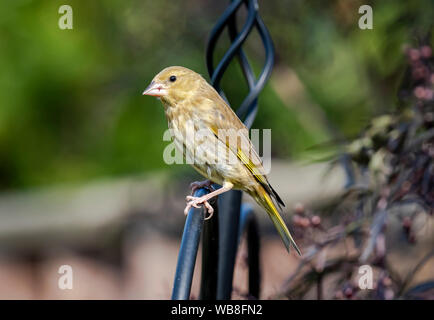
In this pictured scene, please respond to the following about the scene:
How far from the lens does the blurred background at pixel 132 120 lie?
11.3 feet

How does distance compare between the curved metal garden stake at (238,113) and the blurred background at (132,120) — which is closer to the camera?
the curved metal garden stake at (238,113)

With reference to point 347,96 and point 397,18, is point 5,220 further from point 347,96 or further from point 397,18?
point 397,18

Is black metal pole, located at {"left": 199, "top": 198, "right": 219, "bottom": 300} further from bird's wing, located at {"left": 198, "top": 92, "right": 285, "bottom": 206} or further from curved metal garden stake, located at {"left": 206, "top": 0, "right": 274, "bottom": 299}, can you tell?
bird's wing, located at {"left": 198, "top": 92, "right": 285, "bottom": 206}

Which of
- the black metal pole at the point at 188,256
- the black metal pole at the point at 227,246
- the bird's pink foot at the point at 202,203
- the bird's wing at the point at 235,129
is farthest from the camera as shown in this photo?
the bird's wing at the point at 235,129

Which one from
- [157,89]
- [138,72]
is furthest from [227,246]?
[138,72]

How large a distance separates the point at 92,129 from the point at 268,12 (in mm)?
1549

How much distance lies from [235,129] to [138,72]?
5.38ft

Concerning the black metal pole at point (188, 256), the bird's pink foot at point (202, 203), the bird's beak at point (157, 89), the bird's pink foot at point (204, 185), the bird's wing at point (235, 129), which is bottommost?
the black metal pole at point (188, 256)

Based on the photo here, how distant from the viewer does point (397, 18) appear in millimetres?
2994

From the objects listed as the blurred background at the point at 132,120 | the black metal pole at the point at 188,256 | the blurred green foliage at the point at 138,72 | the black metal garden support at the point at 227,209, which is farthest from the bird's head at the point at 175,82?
the blurred background at the point at 132,120

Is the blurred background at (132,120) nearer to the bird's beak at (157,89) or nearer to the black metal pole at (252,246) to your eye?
the black metal pole at (252,246)

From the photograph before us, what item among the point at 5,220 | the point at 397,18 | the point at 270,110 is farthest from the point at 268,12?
the point at 5,220

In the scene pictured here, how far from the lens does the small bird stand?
7.34 ft

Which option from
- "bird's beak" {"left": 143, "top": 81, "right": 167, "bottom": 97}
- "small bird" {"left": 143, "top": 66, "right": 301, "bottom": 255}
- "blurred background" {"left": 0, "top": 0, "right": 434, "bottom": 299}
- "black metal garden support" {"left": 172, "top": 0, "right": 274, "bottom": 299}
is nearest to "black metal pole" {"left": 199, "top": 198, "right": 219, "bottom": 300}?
"black metal garden support" {"left": 172, "top": 0, "right": 274, "bottom": 299}
